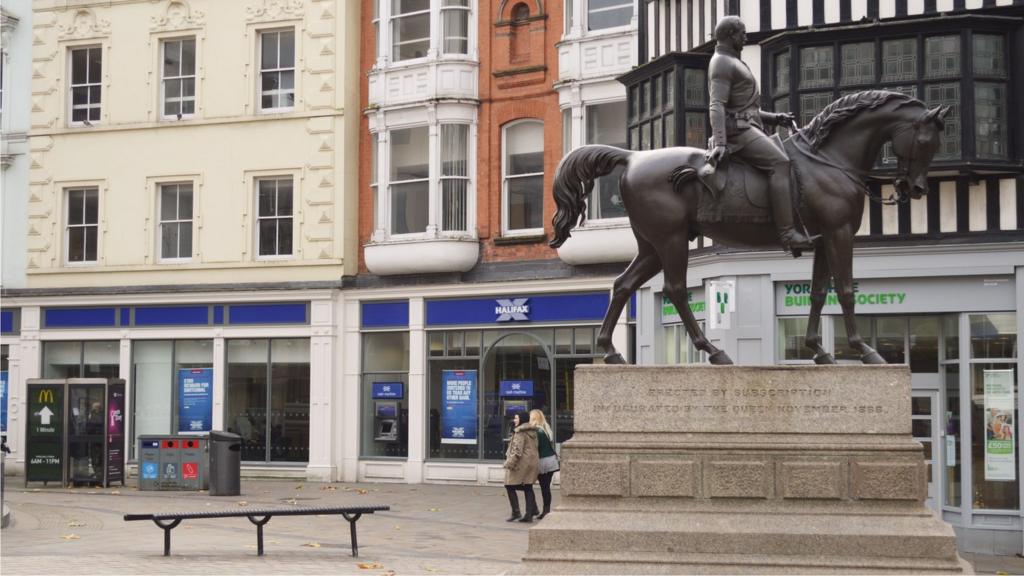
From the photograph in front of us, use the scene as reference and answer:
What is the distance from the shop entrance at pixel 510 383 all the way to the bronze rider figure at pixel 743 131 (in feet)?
57.0

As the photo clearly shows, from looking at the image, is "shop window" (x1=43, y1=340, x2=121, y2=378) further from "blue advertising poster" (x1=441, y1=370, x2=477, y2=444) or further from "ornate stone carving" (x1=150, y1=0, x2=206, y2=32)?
"blue advertising poster" (x1=441, y1=370, x2=477, y2=444)

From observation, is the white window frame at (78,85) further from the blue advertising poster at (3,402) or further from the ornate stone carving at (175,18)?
the blue advertising poster at (3,402)

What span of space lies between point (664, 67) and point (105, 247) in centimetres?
1511

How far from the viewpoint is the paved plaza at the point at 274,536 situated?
15727 mm

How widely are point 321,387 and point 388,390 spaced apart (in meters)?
1.52

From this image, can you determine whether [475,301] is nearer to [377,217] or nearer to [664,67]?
[377,217]

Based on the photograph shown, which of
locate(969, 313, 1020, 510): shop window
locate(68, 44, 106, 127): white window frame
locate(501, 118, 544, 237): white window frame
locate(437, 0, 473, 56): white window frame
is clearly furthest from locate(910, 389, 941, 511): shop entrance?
locate(68, 44, 106, 127): white window frame

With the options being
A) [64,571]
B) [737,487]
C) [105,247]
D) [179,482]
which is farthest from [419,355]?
[737,487]

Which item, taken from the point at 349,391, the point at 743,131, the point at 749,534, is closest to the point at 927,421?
the point at 743,131

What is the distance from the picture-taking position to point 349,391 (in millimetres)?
31906

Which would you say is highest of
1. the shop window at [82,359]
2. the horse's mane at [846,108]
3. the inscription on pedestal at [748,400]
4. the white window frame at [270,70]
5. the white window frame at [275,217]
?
the white window frame at [270,70]

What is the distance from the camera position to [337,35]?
32.2 meters

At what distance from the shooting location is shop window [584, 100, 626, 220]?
2856 centimetres

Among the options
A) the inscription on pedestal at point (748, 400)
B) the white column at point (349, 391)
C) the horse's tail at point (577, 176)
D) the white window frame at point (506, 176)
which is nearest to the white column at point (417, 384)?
the white column at point (349, 391)
